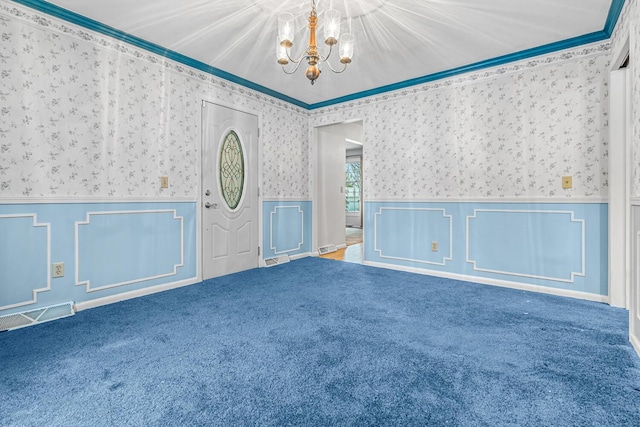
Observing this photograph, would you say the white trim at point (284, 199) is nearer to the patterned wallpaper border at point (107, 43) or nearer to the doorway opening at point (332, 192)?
the doorway opening at point (332, 192)

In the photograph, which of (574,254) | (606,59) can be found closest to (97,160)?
(574,254)

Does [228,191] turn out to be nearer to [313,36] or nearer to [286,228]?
[286,228]

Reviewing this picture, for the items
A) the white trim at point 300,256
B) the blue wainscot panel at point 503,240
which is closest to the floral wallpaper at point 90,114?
the white trim at point 300,256

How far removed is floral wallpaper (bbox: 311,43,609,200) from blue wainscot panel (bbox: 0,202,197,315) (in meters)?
2.54

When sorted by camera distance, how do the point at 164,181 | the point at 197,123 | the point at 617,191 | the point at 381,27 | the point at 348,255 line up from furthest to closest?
the point at 348,255 → the point at 197,123 → the point at 164,181 → the point at 381,27 → the point at 617,191

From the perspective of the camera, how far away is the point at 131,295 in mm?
2883

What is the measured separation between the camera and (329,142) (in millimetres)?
5305

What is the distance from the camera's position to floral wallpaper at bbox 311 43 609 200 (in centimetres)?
284

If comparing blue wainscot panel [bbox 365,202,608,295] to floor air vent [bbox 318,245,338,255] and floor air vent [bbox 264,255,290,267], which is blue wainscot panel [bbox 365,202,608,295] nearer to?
floor air vent [bbox 318,245,338,255]

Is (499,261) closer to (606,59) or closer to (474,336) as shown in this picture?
(474,336)

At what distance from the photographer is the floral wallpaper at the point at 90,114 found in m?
2.27

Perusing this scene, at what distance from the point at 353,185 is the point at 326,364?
8.47 meters

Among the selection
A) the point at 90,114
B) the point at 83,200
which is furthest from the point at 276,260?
the point at 90,114

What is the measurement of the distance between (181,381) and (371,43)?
307cm
